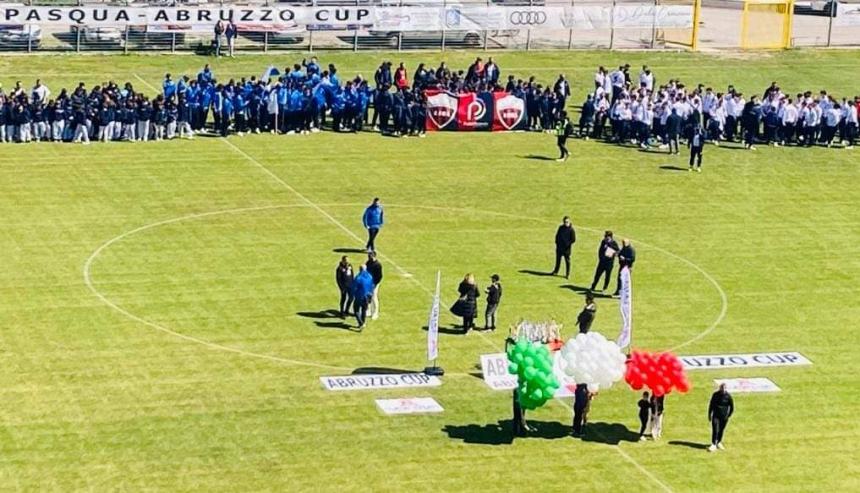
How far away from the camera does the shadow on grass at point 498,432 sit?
37.1 metres

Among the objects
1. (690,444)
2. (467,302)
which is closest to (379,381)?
(467,302)

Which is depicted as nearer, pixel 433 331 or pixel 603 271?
pixel 433 331

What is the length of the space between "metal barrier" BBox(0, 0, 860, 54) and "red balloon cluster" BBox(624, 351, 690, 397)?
130 ft

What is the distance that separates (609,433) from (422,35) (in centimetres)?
4129

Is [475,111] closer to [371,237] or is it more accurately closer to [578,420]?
[371,237]

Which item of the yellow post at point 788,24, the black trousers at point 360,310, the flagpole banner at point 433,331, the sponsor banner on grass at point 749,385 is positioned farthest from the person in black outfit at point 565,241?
the yellow post at point 788,24

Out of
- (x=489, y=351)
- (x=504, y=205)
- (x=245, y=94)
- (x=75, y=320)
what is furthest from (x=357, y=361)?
(x=245, y=94)

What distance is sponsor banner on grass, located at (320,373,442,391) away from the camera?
131 feet

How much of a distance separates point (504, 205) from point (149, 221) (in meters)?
11.3

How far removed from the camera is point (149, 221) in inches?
2047

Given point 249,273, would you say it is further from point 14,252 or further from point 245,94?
point 245,94

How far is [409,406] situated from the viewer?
1528 inches

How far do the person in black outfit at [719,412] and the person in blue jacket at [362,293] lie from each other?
9.82 meters

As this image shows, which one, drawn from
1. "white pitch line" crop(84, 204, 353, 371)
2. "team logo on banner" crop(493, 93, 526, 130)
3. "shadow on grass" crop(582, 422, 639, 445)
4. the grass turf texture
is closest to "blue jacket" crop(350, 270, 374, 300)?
the grass turf texture
